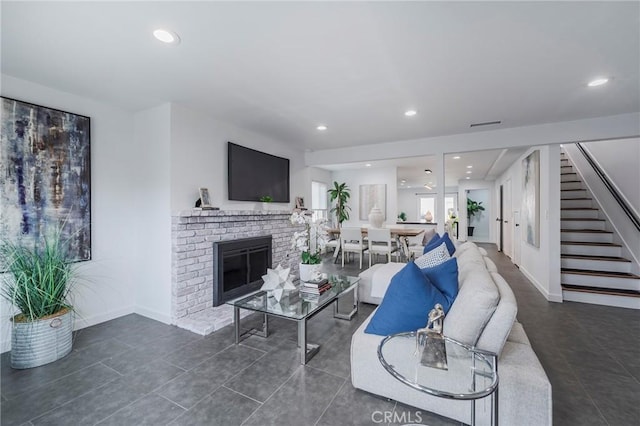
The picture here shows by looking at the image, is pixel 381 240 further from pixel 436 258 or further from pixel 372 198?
pixel 436 258

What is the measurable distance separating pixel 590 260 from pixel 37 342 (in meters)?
6.55

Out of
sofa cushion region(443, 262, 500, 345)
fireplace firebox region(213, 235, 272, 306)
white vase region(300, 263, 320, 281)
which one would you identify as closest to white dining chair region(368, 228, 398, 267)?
fireplace firebox region(213, 235, 272, 306)

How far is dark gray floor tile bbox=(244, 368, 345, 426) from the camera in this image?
1599mm

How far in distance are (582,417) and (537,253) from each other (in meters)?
3.39

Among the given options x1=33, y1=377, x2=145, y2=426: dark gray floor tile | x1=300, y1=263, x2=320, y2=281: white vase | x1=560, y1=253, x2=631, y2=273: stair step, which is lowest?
x1=33, y1=377, x2=145, y2=426: dark gray floor tile

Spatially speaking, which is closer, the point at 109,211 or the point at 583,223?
the point at 109,211

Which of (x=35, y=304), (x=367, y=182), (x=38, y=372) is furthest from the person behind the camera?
(x=367, y=182)

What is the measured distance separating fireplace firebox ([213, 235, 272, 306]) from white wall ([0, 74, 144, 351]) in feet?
3.34

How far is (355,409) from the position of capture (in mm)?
1676

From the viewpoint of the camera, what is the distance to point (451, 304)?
164 centimetres

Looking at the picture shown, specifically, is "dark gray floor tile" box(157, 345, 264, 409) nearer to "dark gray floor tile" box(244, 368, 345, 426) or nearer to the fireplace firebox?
"dark gray floor tile" box(244, 368, 345, 426)

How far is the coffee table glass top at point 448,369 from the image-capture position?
3.92 ft

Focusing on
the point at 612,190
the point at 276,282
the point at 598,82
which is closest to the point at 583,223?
the point at 612,190

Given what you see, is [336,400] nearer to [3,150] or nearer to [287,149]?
[3,150]
